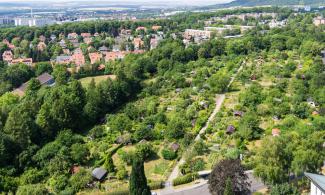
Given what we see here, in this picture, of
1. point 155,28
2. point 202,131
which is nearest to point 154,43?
point 155,28

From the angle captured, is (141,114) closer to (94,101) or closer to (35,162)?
(94,101)

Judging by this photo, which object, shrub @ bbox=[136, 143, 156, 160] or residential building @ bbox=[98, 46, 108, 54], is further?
residential building @ bbox=[98, 46, 108, 54]

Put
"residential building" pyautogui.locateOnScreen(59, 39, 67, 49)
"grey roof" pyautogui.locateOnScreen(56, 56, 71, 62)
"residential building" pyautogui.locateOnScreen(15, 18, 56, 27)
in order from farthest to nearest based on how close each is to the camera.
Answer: "residential building" pyautogui.locateOnScreen(15, 18, 56, 27) → "residential building" pyautogui.locateOnScreen(59, 39, 67, 49) → "grey roof" pyautogui.locateOnScreen(56, 56, 71, 62)

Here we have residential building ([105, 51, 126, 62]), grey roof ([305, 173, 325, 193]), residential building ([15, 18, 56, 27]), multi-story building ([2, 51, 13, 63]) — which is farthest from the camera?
residential building ([15, 18, 56, 27])

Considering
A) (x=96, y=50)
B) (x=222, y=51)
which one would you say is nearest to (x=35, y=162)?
(x=222, y=51)

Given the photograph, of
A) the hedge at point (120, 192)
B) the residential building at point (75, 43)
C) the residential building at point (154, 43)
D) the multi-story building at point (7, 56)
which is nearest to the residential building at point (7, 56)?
the multi-story building at point (7, 56)

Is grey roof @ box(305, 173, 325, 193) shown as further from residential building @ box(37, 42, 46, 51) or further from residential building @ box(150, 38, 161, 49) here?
residential building @ box(37, 42, 46, 51)

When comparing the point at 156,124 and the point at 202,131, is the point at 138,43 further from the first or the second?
the point at 202,131

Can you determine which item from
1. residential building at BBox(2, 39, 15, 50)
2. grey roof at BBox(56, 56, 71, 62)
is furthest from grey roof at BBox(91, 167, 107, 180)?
residential building at BBox(2, 39, 15, 50)
